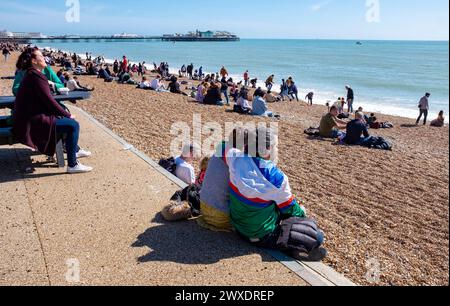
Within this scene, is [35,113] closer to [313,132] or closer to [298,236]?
[298,236]

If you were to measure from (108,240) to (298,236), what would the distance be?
1714mm

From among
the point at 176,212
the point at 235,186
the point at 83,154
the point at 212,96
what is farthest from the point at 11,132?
the point at 212,96

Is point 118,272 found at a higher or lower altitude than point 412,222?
higher

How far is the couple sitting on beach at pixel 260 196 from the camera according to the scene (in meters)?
3.55

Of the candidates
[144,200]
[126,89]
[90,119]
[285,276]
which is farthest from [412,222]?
[126,89]

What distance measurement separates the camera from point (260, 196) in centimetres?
355

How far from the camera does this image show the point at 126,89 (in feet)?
60.7

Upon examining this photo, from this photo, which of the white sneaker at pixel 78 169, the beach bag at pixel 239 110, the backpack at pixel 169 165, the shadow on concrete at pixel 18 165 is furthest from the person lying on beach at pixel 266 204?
the beach bag at pixel 239 110

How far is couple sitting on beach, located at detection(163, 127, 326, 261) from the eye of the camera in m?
3.55

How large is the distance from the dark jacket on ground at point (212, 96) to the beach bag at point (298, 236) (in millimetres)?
13049

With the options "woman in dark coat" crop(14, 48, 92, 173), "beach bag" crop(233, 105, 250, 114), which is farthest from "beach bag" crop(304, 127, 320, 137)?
"woman in dark coat" crop(14, 48, 92, 173)

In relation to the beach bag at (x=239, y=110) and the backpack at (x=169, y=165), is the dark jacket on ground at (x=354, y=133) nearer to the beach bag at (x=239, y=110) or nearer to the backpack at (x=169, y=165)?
the beach bag at (x=239, y=110)
